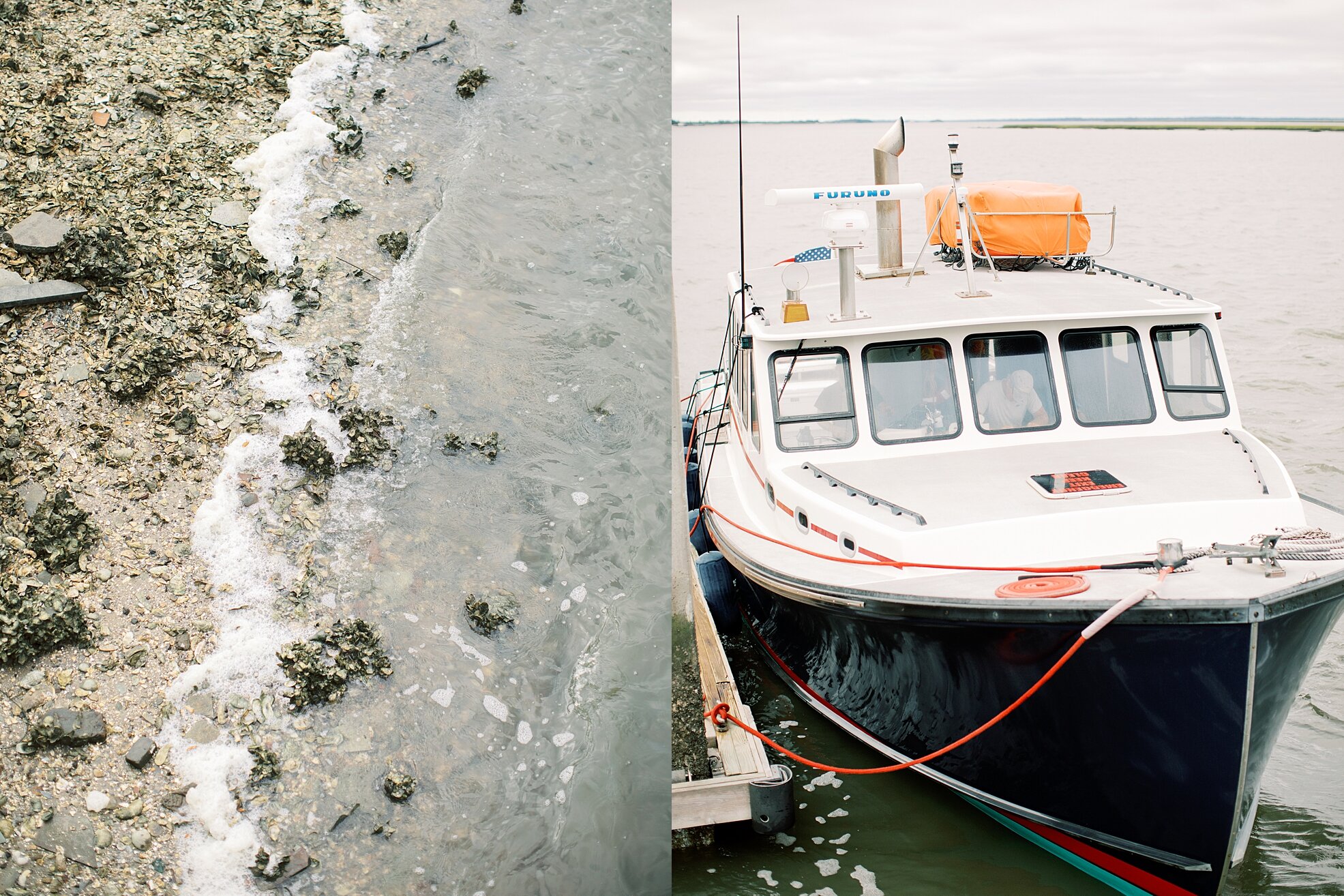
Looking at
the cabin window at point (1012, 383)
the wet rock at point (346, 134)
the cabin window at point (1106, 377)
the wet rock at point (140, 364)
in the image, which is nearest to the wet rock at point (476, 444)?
the wet rock at point (140, 364)

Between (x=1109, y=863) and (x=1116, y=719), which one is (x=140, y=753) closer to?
(x=1116, y=719)

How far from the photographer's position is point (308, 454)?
5.10 meters

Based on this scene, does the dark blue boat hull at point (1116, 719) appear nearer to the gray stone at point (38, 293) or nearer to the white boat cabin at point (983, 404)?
the white boat cabin at point (983, 404)

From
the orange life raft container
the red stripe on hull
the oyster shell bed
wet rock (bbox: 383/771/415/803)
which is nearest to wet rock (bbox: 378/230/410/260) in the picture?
the oyster shell bed

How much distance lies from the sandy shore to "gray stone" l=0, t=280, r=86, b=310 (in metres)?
0.05

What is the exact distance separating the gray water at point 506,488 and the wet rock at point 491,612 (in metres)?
0.04

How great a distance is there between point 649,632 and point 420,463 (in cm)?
153

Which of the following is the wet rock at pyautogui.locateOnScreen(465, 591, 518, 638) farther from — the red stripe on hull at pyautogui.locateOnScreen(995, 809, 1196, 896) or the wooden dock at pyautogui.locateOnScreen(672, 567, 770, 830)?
the red stripe on hull at pyautogui.locateOnScreen(995, 809, 1196, 896)

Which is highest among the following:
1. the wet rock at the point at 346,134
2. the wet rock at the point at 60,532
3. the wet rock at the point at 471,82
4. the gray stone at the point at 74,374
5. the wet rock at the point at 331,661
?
the wet rock at the point at 471,82

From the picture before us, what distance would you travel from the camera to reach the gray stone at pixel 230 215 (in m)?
6.21

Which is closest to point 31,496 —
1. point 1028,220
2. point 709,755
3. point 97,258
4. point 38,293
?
point 38,293

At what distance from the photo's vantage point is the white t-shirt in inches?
261

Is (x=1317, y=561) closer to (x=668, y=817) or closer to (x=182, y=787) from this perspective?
(x=668, y=817)

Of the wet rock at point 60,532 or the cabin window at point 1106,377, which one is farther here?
the cabin window at point 1106,377
